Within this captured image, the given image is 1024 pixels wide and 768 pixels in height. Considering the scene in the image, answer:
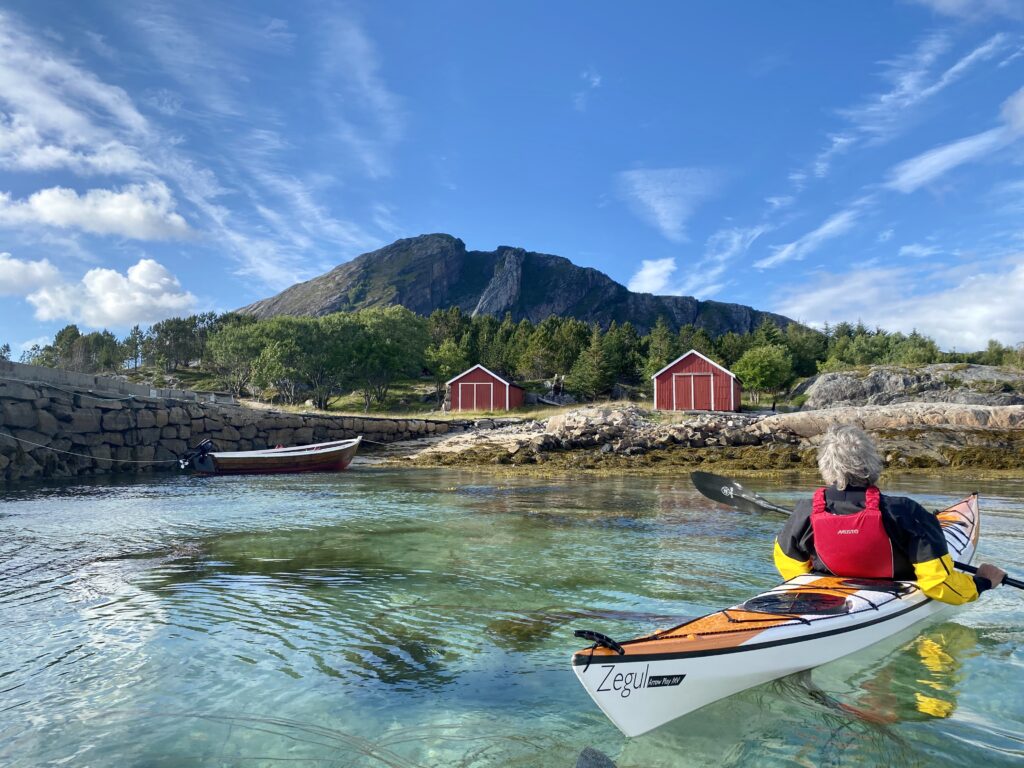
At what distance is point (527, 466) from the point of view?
79.8 feet

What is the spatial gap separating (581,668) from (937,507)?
12.6 metres

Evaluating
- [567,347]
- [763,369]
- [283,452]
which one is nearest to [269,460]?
[283,452]

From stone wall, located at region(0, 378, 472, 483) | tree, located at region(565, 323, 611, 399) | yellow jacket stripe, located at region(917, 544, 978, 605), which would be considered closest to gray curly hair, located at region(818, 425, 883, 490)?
yellow jacket stripe, located at region(917, 544, 978, 605)

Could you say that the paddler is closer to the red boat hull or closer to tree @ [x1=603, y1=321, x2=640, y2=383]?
the red boat hull

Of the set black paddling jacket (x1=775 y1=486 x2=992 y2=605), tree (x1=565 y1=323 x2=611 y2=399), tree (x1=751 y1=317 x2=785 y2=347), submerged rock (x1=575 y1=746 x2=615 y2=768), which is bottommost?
submerged rock (x1=575 y1=746 x2=615 y2=768)

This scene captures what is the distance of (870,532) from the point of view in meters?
4.53

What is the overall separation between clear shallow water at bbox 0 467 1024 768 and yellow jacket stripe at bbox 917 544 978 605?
0.59 meters

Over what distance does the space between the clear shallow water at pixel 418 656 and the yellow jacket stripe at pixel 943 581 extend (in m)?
0.59

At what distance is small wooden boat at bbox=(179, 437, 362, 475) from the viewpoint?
24.2 metres

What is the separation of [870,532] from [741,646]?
174 centimetres

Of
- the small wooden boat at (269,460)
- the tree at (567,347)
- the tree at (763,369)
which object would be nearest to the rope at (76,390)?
the small wooden boat at (269,460)

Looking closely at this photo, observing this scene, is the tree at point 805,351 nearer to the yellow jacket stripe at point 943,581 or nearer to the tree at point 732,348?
the tree at point 732,348

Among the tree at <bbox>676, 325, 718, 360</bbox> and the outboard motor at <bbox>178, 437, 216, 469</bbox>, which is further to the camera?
the tree at <bbox>676, 325, 718, 360</bbox>

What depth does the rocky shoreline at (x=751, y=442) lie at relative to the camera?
862 inches
